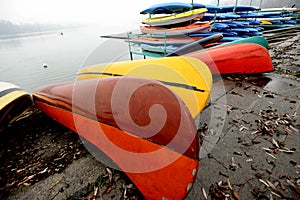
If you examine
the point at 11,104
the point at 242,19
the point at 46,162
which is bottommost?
the point at 46,162

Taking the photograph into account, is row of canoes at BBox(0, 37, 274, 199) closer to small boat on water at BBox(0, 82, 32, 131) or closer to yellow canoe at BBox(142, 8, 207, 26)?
small boat on water at BBox(0, 82, 32, 131)

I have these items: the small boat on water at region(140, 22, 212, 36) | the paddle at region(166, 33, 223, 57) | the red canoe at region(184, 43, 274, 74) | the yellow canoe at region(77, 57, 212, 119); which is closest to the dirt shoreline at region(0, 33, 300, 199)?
the yellow canoe at region(77, 57, 212, 119)

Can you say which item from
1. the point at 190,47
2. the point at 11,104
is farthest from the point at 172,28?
the point at 11,104

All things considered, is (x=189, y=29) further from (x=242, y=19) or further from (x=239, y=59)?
(x=242, y=19)

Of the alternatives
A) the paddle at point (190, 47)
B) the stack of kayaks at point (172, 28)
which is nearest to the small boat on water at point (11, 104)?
the paddle at point (190, 47)

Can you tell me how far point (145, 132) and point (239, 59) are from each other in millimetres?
3379

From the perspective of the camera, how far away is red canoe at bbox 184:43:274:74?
366 cm

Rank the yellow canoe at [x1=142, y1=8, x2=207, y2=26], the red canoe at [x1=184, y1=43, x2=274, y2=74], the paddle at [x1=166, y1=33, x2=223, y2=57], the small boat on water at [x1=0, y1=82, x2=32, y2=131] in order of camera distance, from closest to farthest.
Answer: the small boat on water at [x1=0, y1=82, x2=32, y2=131] → the red canoe at [x1=184, y1=43, x2=274, y2=74] → the paddle at [x1=166, y1=33, x2=223, y2=57] → the yellow canoe at [x1=142, y1=8, x2=207, y2=26]

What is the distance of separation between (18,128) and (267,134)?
391 cm

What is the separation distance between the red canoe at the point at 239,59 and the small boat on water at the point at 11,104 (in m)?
3.77

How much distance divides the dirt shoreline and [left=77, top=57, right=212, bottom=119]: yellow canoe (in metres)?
1.06

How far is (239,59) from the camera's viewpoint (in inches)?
146

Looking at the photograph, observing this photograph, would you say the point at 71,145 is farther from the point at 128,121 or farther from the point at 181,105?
the point at 181,105

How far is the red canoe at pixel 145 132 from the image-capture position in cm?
126
